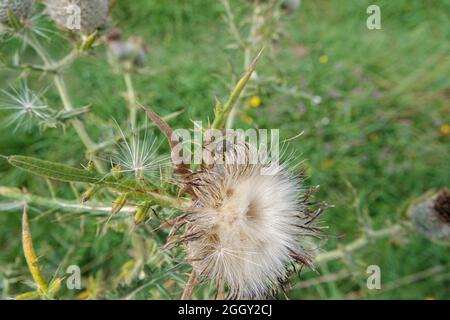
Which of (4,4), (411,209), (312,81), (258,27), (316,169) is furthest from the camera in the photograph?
(312,81)

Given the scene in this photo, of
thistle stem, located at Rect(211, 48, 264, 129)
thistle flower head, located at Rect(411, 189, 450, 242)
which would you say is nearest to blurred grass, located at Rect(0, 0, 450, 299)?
thistle flower head, located at Rect(411, 189, 450, 242)

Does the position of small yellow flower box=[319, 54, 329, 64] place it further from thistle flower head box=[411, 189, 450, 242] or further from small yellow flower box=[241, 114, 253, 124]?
thistle flower head box=[411, 189, 450, 242]

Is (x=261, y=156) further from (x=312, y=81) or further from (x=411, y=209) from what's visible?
(x=312, y=81)

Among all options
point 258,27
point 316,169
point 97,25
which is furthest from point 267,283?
point 316,169

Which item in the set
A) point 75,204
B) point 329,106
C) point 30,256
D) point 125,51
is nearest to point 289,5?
point 125,51

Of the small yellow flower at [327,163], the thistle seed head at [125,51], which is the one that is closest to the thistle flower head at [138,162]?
the thistle seed head at [125,51]

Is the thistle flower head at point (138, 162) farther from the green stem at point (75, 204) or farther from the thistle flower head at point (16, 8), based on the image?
the thistle flower head at point (16, 8)

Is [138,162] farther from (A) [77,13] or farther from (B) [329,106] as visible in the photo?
(B) [329,106]
